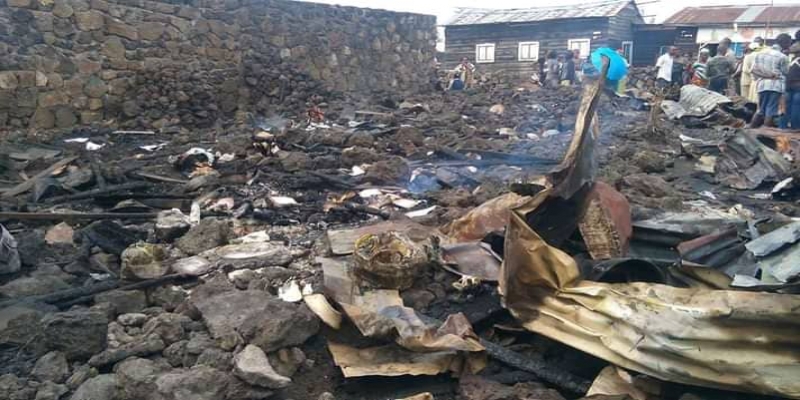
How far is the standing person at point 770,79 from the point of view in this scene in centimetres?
1030

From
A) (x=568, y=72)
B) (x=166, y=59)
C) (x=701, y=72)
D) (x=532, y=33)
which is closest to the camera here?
(x=166, y=59)

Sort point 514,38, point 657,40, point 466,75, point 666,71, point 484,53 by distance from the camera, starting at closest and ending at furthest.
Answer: point 666,71 < point 466,75 < point 514,38 < point 657,40 < point 484,53

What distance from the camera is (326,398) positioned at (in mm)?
2697

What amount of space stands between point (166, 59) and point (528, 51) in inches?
786

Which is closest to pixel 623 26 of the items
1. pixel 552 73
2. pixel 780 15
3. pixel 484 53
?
pixel 484 53

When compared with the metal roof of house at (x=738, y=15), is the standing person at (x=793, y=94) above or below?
below

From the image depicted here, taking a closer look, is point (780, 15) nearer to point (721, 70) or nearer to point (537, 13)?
point (537, 13)

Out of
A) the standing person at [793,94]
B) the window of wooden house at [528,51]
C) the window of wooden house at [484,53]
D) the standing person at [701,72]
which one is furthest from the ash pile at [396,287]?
the window of wooden house at [484,53]

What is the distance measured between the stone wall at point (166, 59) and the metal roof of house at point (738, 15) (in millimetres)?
21236

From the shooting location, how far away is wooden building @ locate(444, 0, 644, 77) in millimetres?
26953

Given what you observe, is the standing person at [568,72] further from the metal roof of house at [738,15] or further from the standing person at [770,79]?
the metal roof of house at [738,15]

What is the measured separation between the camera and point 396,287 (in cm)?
374

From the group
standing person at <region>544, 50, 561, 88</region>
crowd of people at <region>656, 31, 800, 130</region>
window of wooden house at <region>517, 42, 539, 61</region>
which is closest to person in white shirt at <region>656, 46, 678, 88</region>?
crowd of people at <region>656, 31, 800, 130</region>

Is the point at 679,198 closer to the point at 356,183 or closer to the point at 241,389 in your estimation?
the point at 356,183
